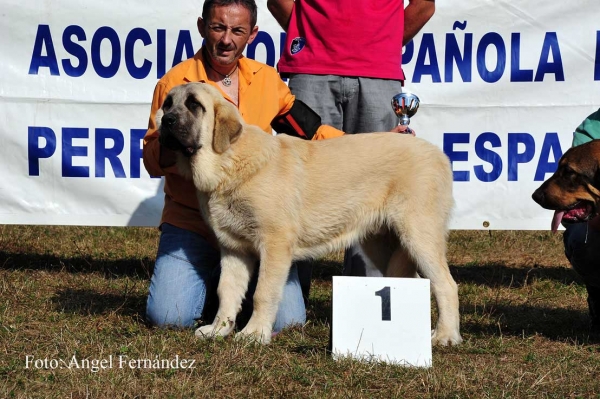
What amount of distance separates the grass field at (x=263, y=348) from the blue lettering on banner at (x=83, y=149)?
0.81 meters

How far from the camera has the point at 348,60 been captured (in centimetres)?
498

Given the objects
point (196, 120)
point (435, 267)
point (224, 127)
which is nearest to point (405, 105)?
point (435, 267)

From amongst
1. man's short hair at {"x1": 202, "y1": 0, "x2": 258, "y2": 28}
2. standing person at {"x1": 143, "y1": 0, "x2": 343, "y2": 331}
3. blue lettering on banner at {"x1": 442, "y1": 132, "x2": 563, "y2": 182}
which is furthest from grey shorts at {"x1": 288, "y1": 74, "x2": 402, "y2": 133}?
blue lettering on banner at {"x1": 442, "y1": 132, "x2": 563, "y2": 182}

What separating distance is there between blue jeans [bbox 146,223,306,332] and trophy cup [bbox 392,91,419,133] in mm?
1154

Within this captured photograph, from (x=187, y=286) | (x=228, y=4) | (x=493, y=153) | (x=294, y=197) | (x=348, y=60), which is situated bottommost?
(x=187, y=286)

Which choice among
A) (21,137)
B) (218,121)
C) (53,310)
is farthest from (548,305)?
(21,137)

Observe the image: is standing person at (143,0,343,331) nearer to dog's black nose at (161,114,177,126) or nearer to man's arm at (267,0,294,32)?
dog's black nose at (161,114,177,126)

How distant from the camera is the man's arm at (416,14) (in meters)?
5.29

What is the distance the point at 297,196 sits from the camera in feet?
13.7

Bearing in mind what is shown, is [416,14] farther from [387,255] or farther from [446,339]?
[446,339]

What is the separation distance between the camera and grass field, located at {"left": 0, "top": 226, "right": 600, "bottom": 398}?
3336 millimetres

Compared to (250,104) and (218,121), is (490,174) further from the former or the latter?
(218,121)

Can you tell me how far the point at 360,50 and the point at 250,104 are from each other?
871mm

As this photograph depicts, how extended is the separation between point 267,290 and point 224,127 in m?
0.85
